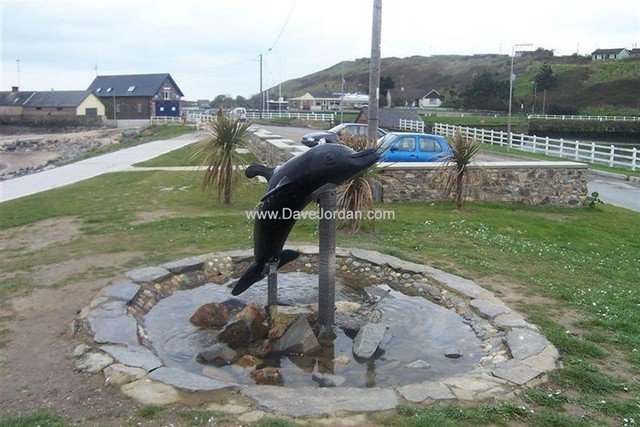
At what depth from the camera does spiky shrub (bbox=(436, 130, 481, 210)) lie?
39.9 feet

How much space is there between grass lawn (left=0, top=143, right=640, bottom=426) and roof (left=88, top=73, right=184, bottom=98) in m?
52.3

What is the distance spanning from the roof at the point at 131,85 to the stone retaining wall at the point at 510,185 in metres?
56.0

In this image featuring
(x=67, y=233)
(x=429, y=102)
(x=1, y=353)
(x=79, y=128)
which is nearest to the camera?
(x=1, y=353)

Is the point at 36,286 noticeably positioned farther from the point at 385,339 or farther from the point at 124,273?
the point at 385,339

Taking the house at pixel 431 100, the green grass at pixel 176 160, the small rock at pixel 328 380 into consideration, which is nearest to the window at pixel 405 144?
the green grass at pixel 176 160

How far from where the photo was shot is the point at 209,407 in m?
4.39

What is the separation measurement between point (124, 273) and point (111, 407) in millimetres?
3780

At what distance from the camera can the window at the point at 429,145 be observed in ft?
56.9

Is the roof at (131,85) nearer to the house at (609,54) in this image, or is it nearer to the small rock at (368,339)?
the small rock at (368,339)

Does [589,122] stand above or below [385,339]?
above

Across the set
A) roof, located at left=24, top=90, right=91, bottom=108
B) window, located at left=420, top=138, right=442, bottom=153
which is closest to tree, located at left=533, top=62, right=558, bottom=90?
roof, located at left=24, top=90, right=91, bottom=108

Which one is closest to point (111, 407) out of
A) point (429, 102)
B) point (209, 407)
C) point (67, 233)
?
point (209, 407)

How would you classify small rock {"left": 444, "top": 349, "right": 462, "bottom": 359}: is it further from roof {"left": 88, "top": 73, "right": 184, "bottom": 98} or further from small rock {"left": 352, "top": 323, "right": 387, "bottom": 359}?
roof {"left": 88, "top": 73, "right": 184, "bottom": 98}

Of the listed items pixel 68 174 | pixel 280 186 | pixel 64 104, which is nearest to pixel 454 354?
pixel 280 186
